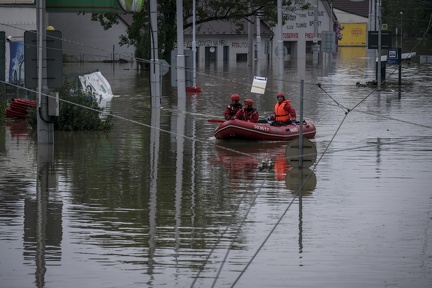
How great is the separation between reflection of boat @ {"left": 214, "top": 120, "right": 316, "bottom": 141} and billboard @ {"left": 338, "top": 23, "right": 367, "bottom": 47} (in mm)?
101510

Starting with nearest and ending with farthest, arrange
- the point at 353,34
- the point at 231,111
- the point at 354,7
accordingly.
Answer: the point at 231,111
the point at 354,7
the point at 353,34

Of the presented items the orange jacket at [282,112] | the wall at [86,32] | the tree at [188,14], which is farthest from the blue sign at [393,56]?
the wall at [86,32]

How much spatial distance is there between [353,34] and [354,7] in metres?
4.46

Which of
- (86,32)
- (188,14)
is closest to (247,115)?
(188,14)

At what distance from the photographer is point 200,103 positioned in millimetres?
42500

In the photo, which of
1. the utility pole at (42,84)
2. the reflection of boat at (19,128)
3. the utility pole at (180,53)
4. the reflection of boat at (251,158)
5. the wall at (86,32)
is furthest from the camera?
the wall at (86,32)

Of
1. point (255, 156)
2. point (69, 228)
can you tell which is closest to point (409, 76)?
point (255, 156)

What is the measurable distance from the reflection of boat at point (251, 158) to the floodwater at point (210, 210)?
0.04 m

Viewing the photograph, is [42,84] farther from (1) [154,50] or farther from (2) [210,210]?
(1) [154,50]

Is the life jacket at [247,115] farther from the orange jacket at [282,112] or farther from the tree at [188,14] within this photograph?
the tree at [188,14]

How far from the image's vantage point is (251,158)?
25250mm

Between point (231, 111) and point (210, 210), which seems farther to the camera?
point (231, 111)

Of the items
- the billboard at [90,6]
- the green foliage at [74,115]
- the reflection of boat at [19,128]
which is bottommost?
the reflection of boat at [19,128]

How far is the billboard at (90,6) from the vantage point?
26484mm
